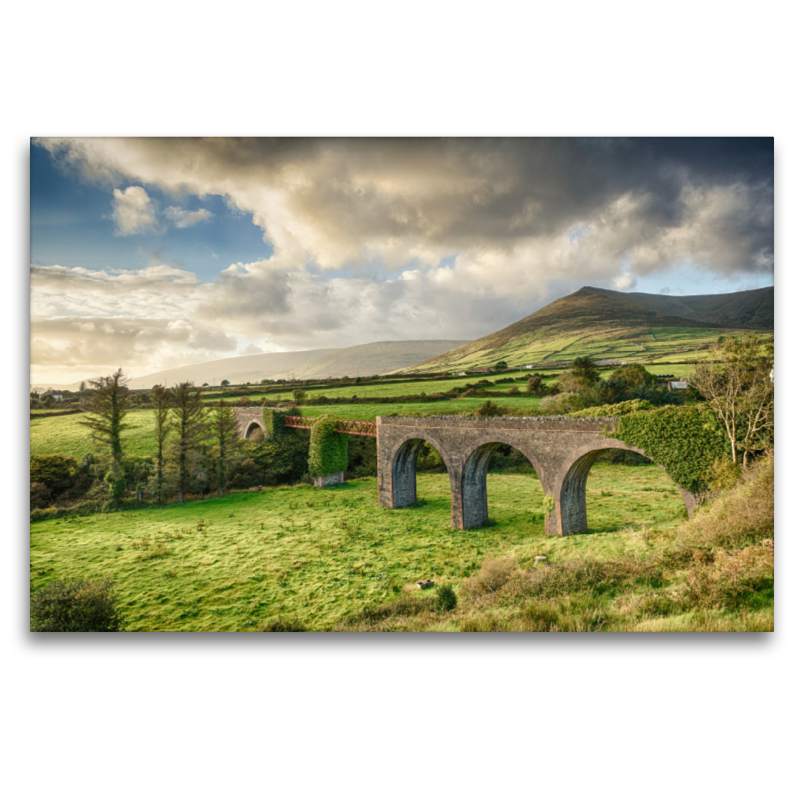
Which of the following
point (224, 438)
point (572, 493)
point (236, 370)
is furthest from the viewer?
point (224, 438)

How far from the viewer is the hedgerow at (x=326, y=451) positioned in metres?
16.1

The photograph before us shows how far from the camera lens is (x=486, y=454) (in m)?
12.9

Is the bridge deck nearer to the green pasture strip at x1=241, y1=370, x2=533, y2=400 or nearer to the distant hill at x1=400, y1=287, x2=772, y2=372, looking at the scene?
the green pasture strip at x1=241, y1=370, x2=533, y2=400

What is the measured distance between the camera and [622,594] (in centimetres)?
666

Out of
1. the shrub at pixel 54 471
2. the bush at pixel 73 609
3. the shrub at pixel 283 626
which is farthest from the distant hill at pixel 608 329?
the shrub at pixel 54 471

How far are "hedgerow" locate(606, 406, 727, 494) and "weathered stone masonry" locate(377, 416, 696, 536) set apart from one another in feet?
1.04

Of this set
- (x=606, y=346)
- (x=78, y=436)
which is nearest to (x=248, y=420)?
(x=78, y=436)

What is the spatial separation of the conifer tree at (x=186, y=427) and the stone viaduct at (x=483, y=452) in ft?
3.96

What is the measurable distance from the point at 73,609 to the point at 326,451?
10.2m

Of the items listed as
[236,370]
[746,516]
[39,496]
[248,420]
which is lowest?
[746,516]

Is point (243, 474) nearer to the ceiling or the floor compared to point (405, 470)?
nearer to the ceiling

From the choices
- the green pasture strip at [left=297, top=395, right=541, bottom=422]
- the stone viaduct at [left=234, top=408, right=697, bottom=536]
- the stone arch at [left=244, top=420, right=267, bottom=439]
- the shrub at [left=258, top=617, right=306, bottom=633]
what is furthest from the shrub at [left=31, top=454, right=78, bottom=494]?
the green pasture strip at [left=297, top=395, right=541, bottom=422]

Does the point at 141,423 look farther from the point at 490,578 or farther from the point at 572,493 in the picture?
the point at 572,493

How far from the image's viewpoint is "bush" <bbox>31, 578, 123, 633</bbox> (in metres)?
6.95
